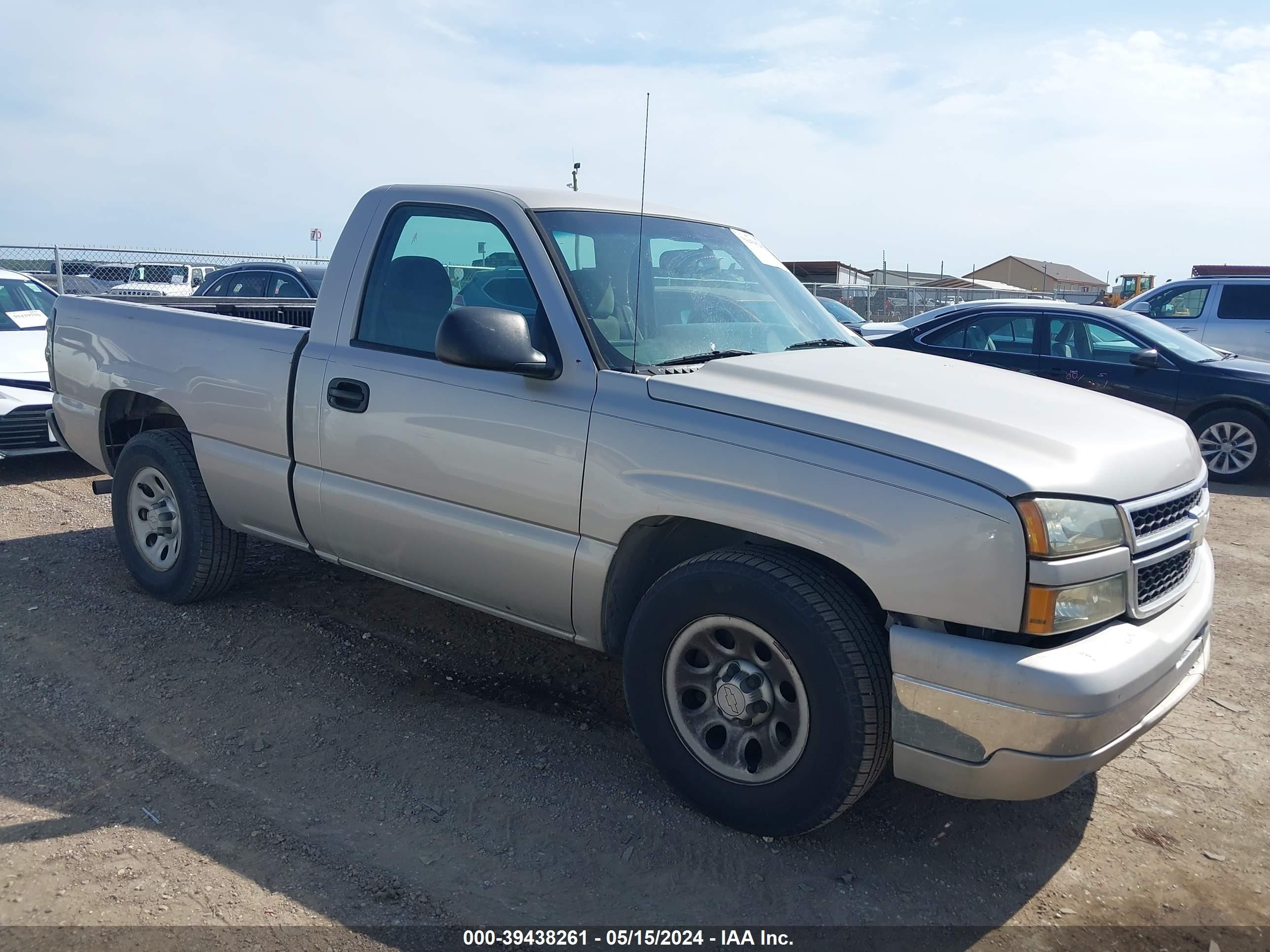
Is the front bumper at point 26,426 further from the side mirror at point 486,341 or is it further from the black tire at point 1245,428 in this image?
the black tire at point 1245,428

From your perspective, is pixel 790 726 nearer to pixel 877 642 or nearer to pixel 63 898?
pixel 877 642

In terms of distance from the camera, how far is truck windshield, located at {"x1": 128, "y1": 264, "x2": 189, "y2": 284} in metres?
17.6

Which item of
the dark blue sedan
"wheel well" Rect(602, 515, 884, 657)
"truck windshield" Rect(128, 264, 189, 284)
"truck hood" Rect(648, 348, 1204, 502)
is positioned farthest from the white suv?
"truck windshield" Rect(128, 264, 189, 284)

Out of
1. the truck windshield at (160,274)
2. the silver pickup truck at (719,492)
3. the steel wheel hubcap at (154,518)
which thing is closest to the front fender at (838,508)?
the silver pickup truck at (719,492)

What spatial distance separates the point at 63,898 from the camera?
9.16 ft

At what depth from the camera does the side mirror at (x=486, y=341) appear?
3264 millimetres

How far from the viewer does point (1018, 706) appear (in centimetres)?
259

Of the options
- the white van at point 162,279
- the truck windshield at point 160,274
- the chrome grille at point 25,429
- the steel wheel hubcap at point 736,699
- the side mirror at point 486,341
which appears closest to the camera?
the steel wheel hubcap at point 736,699

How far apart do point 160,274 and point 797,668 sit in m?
19.3

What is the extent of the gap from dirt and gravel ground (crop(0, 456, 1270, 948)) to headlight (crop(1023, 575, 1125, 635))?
89 cm

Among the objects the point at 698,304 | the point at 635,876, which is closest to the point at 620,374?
the point at 698,304

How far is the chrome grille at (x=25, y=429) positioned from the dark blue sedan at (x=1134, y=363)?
7.23 m

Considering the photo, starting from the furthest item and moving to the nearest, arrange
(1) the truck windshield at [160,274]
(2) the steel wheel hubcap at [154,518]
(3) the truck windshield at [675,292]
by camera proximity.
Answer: (1) the truck windshield at [160,274] < (2) the steel wheel hubcap at [154,518] < (3) the truck windshield at [675,292]

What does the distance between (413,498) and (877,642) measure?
1.88 metres
